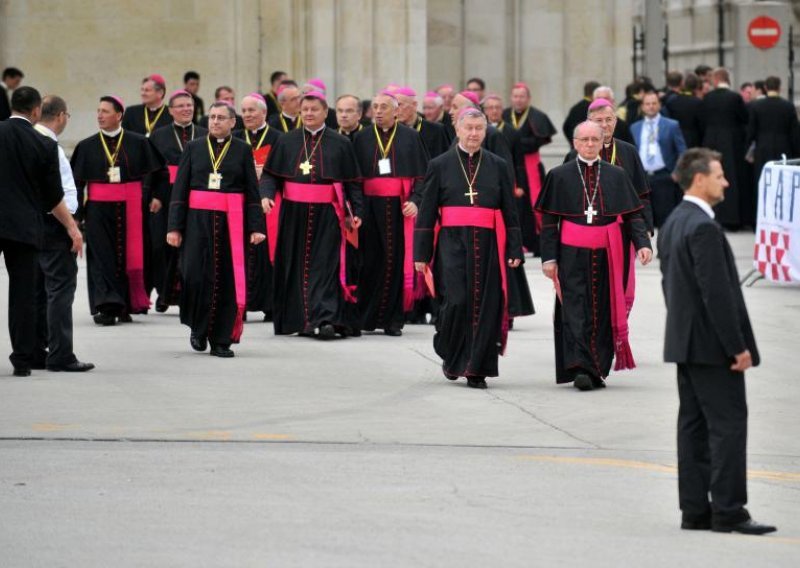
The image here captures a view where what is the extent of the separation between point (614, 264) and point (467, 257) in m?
0.89

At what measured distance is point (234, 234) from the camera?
568 inches

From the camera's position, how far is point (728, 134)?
2580cm

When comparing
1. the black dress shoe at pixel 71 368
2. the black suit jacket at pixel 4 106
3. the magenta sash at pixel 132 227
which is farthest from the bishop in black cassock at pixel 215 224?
the black suit jacket at pixel 4 106

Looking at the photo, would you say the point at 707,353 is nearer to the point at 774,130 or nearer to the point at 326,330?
the point at 326,330

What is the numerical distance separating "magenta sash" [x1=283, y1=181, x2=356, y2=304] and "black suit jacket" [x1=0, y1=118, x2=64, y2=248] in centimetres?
329

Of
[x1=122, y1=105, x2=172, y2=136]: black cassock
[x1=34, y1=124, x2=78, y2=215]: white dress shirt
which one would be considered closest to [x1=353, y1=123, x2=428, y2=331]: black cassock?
[x1=122, y1=105, x2=172, y2=136]: black cassock

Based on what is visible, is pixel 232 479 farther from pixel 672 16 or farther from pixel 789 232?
pixel 672 16

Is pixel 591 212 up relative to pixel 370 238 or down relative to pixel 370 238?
up

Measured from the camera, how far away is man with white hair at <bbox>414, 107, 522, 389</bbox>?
42.2 feet

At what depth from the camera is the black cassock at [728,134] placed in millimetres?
25625

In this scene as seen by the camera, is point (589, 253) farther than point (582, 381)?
Yes

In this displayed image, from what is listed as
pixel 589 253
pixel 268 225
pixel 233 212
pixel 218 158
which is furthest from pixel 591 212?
pixel 268 225

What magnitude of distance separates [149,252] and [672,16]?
93.8ft

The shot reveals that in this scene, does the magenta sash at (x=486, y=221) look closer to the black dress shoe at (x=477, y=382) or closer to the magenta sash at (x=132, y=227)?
the black dress shoe at (x=477, y=382)
